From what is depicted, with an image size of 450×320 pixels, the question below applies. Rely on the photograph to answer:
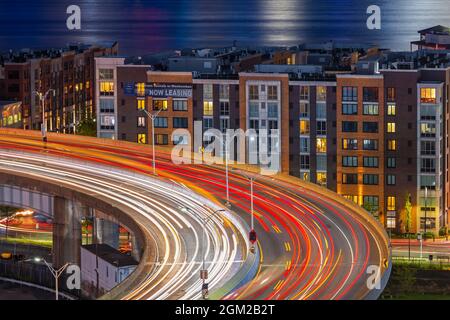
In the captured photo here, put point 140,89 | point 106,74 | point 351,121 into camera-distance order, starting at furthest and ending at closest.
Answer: point 106,74, point 140,89, point 351,121

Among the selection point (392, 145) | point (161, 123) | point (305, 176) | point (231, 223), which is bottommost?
point (305, 176)

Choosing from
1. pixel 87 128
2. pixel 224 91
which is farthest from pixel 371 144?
pixel 87 128

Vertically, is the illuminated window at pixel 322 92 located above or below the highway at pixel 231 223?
above

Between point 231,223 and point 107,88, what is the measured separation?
28.2 m

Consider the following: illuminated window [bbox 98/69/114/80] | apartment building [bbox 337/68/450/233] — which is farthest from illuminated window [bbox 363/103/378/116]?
illuminated window [bbox 98/69/114/80]

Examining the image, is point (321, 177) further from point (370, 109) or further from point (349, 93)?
point (349, 93)

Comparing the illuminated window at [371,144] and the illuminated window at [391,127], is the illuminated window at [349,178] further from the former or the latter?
the illuminated window at [391,127]

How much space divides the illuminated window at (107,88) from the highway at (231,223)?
11.8 m

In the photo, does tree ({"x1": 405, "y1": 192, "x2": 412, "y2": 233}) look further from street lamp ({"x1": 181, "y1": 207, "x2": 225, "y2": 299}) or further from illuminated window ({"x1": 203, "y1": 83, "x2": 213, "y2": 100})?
street lamp ({"x1": 181, "y1": 207, "x2": 225, "y2": 299})

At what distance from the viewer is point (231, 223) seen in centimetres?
4206

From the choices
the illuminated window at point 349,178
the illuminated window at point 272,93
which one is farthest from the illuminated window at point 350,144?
the illuminated window at point 272,93

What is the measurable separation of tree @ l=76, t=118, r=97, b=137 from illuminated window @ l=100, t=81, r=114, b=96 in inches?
270

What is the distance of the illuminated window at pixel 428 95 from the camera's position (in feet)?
206

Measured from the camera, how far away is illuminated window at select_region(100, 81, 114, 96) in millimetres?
69000
